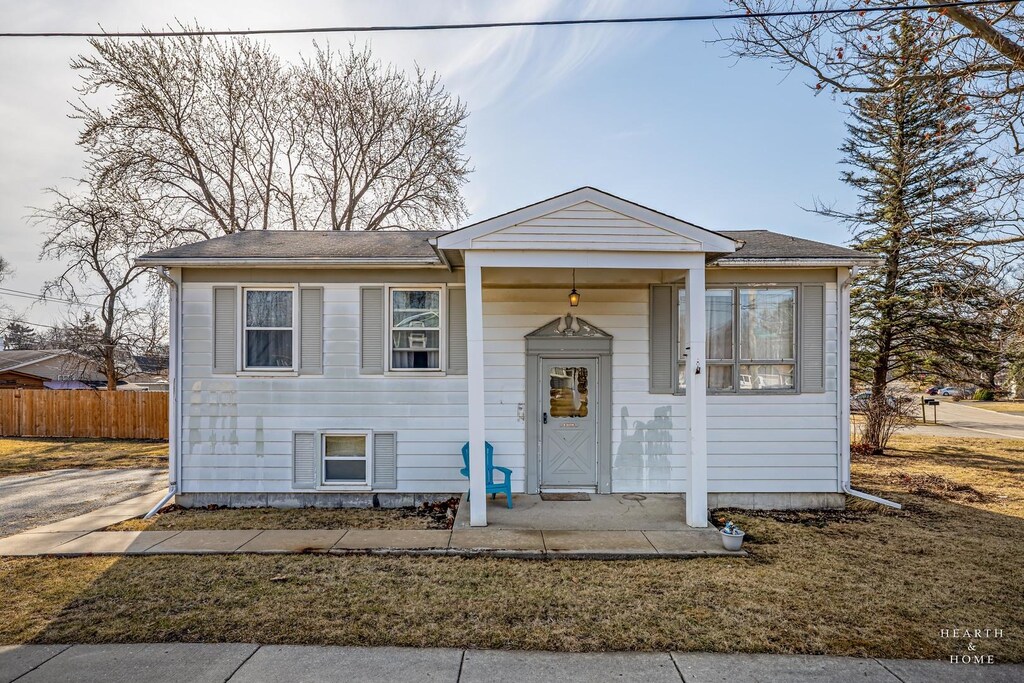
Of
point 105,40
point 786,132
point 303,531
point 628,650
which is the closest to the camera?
point 628,650

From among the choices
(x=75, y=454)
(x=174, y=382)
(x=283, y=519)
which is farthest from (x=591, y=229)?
(x=75, y=454)

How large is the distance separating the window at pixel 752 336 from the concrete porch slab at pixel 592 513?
1939 mm

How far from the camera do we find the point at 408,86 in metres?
19.2

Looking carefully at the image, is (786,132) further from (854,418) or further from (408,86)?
(408,86)

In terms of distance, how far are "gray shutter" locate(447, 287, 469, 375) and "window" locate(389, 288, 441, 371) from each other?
19 cm

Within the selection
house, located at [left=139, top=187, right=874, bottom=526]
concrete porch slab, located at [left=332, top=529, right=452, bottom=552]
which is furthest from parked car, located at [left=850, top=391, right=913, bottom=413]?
concrete porch slab, located at [left=332, top=529, right=452, bottom=552]

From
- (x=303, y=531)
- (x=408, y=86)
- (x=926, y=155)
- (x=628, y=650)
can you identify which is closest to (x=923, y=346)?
(x=926, y=155)

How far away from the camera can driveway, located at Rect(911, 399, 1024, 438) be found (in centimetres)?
1758

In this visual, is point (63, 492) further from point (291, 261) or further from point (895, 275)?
point (895, 275)

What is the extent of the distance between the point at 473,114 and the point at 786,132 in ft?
41.1

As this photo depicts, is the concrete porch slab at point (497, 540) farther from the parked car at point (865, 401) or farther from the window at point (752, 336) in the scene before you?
the parked car at point (865, 401)

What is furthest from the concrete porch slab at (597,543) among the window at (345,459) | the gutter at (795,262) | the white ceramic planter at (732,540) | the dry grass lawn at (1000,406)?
the dry grass lawn at (1000,406)

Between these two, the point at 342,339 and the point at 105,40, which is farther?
the point at 105,40

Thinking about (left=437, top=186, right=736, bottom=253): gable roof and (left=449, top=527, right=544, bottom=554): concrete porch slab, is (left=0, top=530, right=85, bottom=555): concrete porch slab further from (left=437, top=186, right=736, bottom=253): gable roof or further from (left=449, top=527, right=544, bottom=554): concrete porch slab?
(left=437, top=186, right=736, bottom=253): gable roof
